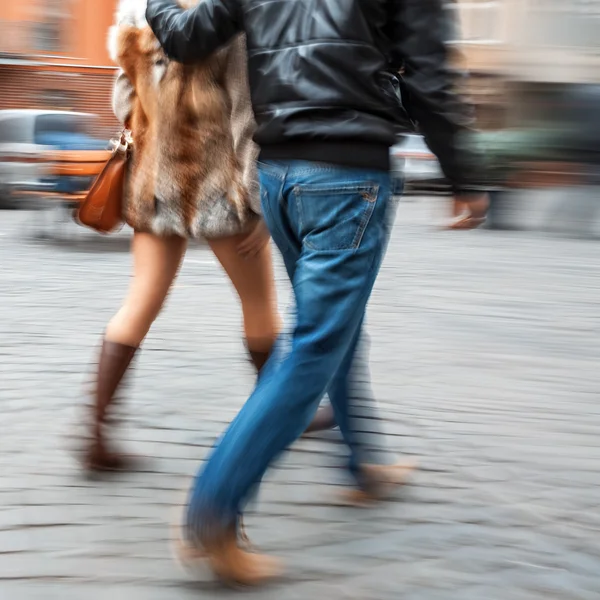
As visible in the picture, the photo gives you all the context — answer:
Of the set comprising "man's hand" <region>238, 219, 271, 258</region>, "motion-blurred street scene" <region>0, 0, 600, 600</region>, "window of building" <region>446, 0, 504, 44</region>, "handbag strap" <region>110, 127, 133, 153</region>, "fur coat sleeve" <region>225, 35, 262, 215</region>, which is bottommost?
"window of building" <region>446, 0, 504, 44</region>

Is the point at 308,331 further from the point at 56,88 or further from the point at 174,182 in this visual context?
the point at 56,88

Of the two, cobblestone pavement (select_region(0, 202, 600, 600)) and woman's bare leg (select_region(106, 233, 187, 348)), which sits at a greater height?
woman's bare leg (select_region(106, 233, 187, 348))

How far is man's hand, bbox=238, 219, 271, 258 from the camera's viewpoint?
157 inches

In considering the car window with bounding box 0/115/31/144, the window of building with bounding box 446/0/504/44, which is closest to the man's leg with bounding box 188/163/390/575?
the car window with bounding box 0/115/31/144

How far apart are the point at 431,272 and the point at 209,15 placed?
24.0 feet

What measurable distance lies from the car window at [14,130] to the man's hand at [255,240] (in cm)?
1475

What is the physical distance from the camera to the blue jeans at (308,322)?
3.05 metres

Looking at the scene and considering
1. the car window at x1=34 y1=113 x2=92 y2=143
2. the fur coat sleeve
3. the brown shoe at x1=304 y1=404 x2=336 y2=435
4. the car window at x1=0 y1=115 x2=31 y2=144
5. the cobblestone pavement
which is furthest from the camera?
the car window at x1=0 y1=115 x2=31 y2=144

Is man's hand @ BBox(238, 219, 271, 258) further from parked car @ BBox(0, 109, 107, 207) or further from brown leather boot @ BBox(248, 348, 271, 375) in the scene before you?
parked car @ BBox(0, 109, 107, 207)

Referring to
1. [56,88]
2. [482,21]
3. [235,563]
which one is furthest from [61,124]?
[482,21]

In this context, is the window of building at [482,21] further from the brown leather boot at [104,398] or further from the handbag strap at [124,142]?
the brown leather boot at [104,398]

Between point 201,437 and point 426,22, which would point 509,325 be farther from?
point 426,22

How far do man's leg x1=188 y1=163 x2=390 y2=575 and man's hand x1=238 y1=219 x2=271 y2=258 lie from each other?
2.67 ft

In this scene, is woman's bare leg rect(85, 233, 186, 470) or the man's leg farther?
woman's bare leg rect(85, 233, 186, 470)
